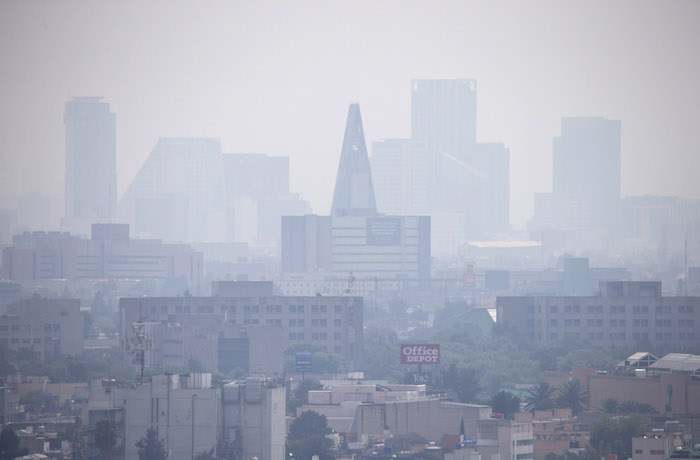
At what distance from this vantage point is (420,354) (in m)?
69.5

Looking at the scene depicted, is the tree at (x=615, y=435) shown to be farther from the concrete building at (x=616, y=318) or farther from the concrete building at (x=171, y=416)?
the concrete building at (x=616, y=318)

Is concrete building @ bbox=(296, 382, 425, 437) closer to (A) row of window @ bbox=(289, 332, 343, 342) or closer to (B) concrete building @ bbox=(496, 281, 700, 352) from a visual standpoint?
(A) row of window @ bbox=(289, 332, 343, 342)

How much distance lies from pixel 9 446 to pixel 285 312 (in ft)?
153

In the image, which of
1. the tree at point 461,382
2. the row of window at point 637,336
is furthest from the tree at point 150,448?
the row of window at point 637,336

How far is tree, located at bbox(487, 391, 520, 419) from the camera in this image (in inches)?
2194

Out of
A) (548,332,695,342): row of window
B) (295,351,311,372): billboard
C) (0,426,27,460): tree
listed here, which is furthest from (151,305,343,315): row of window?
(0,426,27,460): tree

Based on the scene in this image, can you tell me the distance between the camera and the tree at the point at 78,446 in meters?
45.5

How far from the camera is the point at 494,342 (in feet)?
311

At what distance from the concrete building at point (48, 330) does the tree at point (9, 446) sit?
139 feet

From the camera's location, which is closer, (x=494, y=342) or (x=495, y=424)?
(x=495, y=424)

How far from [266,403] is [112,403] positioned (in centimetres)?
354

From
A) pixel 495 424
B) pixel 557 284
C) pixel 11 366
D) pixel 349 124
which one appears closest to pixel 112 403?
pixel 495 424

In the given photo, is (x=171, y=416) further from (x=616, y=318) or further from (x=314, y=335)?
(x=616, y=318)

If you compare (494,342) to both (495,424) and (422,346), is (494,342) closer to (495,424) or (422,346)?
(422,346)
